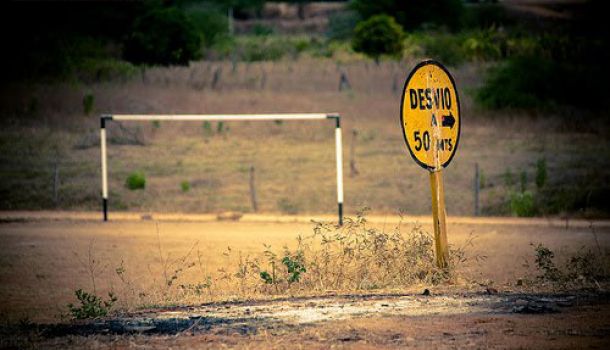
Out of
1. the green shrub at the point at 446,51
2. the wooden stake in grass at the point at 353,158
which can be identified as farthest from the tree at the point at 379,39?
the wooden stake in grass at the point at 353,158

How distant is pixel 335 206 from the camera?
25891mm

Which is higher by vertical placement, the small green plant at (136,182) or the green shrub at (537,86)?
the green shrub at (537,86)

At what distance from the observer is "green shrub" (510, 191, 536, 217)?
24.3 m

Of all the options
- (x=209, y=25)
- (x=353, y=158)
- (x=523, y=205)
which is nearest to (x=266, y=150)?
(x=353, y=158)

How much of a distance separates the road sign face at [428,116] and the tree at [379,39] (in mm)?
40204

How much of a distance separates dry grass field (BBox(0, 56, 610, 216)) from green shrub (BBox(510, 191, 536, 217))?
50cm

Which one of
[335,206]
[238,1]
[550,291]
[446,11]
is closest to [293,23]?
[238,1]

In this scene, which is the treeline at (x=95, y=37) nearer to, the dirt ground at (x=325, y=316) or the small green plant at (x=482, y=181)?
the small green plant at (x=482, y=181)

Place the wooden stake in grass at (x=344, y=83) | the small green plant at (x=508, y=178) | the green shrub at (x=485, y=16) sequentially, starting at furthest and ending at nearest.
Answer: the green shrub at (x=485, y=16), the wooden stake in grass at (x=344, y=83), the small green plant at (x=508, y=178)

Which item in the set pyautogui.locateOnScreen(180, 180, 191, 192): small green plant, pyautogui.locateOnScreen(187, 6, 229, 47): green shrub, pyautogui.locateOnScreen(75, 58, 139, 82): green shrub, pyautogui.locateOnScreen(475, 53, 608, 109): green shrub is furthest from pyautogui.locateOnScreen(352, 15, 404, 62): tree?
pyautogui.locateOnScreen(180, 180, 191, 192): small green plant

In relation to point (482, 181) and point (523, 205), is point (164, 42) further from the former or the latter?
point (523, 205)

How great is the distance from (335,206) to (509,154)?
7.52 m

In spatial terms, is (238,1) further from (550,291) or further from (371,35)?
(550,291)

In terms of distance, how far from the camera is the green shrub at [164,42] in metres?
48.3
